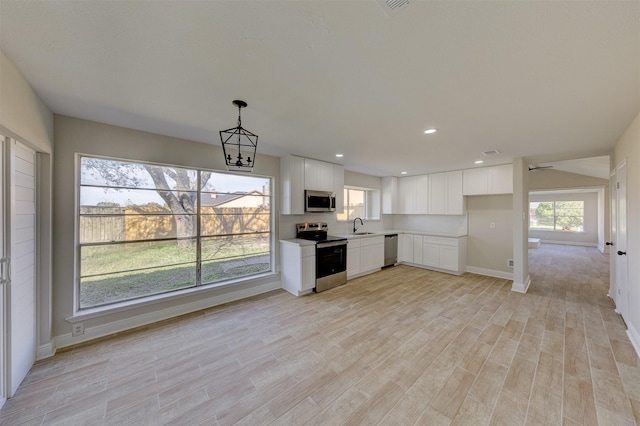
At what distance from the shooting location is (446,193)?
555cm

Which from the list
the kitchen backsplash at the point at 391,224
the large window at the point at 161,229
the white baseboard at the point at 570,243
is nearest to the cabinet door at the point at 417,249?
the kitchen backsplash at the point at 391,224

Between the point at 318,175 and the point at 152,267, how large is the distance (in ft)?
9.92

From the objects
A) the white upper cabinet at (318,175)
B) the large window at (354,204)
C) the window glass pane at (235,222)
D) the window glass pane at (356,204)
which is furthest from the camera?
the window glass pane at (356,204)

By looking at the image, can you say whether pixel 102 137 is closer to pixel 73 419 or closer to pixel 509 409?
pixel 73 419

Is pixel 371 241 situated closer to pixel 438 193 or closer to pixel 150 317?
pixel 438 193

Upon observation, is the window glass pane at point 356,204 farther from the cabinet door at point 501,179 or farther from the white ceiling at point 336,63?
the white ceiling at point 336,63

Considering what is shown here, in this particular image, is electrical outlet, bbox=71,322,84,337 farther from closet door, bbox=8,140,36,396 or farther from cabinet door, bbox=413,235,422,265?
cabinet door, bbox=413,235,422,265

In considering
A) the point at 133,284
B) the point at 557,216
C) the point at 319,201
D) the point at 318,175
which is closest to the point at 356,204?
the point at 319,201

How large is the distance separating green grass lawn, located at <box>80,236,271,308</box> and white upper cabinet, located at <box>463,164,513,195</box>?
4.76 metres

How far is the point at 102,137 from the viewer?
8.89 ft

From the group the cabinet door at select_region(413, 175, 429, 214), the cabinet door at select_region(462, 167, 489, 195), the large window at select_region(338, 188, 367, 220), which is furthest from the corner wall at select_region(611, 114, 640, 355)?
Result: the large window at select_region(338, 188, 367, 220)

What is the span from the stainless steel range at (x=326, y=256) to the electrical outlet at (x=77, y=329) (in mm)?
3007

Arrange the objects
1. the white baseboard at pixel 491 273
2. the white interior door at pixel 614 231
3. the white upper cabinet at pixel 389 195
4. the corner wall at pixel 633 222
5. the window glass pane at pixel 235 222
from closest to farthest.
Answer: the corner wall at pixel 633 222
the white interior door at pixel 614 231
the window glass pane at pixel 235 222
the white baseboard at pixel 491 273
the white upper cabinet at pixel 389 195

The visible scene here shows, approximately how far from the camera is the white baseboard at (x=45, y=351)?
2.29m
